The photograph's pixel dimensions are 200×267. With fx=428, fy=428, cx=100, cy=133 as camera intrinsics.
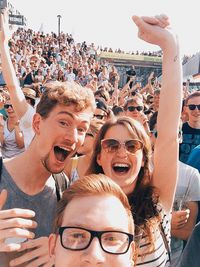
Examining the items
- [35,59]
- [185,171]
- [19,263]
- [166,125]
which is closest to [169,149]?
[166,125]

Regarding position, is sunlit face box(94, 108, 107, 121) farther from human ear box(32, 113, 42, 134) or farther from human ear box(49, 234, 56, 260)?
human ear box(49, 234, 56, 260)

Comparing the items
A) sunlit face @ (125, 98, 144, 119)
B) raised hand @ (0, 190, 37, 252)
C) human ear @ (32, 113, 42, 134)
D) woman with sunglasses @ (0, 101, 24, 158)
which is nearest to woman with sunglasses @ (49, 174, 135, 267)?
raised hand @ (0, 190, 37, 252)

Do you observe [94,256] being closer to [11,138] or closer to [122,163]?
[122,163]

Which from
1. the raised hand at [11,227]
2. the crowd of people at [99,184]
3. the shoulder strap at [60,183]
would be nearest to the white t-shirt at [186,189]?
the crowd of people at [99,184]

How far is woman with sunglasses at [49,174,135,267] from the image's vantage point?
1295 millimetres

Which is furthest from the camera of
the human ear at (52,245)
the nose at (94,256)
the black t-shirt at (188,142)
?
the black t-shirt at (188,142)

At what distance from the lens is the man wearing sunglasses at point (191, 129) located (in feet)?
13.2

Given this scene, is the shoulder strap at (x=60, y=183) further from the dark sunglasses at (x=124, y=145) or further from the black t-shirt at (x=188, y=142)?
the black t-shirt at (x=188, y=142)

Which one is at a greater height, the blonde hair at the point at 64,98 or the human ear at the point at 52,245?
the blonde hair at the point at 64,98

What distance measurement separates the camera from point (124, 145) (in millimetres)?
2225

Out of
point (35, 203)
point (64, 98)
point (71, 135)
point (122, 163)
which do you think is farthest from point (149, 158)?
point (35, 203)

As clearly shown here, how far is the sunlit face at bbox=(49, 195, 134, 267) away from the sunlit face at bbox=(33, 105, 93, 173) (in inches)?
25.4

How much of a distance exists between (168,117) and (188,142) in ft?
6.54

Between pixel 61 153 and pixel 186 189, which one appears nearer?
pixel 61 153
